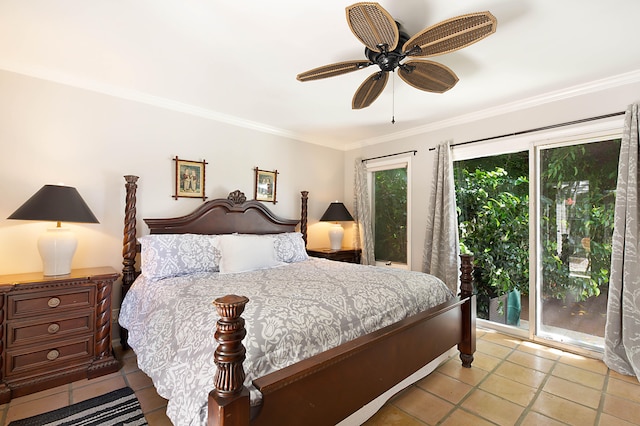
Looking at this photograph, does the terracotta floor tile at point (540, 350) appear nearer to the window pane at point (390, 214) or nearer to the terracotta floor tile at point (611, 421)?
the terracotta floor tile at point (611, 421)

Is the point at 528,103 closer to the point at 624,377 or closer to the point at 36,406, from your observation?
the point at 624,377

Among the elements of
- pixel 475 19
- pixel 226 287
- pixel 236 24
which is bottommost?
pixel 226 287

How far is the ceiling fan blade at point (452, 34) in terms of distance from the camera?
56.8 inches

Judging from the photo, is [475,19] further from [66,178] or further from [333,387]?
[66,178]

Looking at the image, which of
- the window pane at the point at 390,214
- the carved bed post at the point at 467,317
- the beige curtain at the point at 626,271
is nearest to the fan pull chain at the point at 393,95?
the window pane at the point at 390,214

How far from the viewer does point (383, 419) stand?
1899 millimetres

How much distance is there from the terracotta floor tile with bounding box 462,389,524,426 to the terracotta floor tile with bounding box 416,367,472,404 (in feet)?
0.21

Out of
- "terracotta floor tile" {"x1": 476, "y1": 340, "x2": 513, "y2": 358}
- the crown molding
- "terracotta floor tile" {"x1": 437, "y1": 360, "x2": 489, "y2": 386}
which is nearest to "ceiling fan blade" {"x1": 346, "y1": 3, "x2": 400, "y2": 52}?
the crown molding

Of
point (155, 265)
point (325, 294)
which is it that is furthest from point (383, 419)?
point (155, 265)

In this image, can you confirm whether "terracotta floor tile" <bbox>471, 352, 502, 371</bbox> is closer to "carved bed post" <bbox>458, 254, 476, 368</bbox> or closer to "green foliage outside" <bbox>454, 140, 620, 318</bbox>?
"carved bed post" <bbox>458, 254, 476, 368</bbox>

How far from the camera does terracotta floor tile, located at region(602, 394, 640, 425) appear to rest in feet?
6.35

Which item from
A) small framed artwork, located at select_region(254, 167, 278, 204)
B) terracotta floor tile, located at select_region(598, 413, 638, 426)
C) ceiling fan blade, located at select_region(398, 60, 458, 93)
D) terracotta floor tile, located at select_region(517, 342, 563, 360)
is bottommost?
terracotta floor tile, located at select_region(517, 342, 563, 360)

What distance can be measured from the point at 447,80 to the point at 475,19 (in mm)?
710

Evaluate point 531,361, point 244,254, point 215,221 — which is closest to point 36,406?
point 244,254
